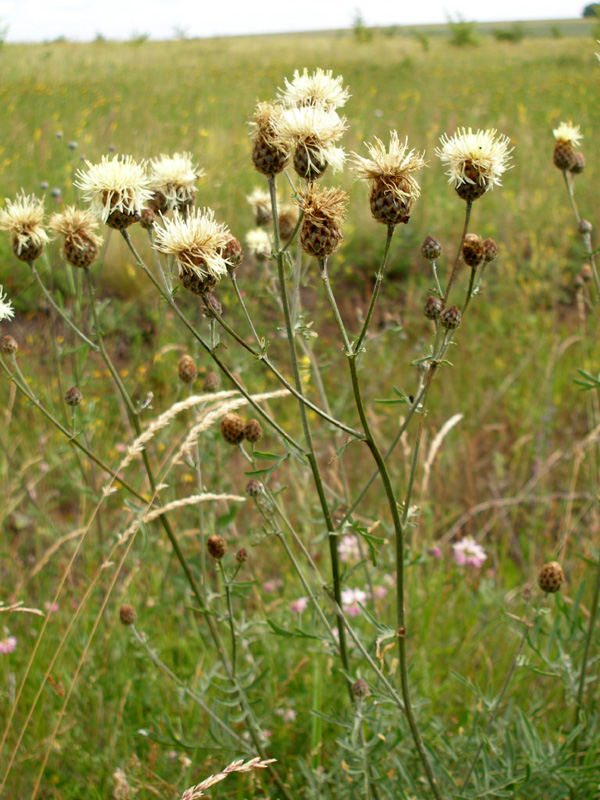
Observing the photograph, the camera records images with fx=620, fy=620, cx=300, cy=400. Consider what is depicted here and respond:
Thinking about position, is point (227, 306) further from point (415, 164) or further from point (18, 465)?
point (415, 164)

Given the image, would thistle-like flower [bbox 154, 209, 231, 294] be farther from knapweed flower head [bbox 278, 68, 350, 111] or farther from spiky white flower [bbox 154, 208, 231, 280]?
knapweed flower head [bbox 278, 68, 350, 111]

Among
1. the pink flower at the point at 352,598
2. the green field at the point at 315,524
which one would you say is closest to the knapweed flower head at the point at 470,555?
the green field at the point at 315,524

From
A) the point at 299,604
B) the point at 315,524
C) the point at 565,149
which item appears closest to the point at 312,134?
the point at 565,149

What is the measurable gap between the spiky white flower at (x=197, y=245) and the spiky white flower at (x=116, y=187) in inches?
7.0

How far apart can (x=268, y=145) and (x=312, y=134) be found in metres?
0.12

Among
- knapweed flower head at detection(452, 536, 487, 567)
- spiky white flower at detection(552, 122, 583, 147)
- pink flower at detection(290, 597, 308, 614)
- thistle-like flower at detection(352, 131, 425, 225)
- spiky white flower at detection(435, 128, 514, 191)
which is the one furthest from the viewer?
knapweed flower head at detection(452, 536, 487, 567)

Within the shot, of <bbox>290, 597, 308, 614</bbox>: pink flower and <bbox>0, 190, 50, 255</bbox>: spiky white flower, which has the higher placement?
<bbox>0, 190, 50, 255</bbox>: spiky white flower

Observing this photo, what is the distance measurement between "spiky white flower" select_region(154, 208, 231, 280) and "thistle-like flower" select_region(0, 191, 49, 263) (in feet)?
1.56

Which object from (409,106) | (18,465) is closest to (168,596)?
(18,465)

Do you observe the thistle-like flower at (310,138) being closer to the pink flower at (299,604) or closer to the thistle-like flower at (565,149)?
the thistle-like flower at (565,149)

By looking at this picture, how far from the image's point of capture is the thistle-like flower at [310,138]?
1264 millimetres

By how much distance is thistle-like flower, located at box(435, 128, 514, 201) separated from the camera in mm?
1267

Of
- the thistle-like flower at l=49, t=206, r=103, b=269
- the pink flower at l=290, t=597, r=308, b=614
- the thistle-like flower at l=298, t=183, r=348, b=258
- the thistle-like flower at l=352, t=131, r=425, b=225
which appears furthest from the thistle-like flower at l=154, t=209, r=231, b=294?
the pink flower at l=290, t=597, r=308, b=614

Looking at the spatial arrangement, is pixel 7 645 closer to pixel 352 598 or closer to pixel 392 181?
pixel 352 598
